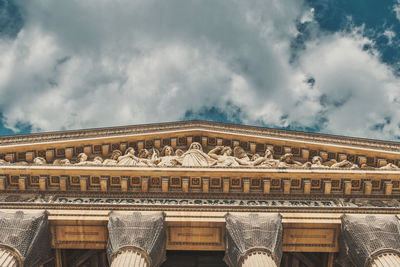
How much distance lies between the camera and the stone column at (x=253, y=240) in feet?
45.3

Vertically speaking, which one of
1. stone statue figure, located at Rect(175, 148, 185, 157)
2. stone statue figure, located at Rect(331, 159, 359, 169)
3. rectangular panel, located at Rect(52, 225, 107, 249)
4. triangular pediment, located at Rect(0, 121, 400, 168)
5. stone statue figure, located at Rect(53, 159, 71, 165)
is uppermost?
triangular pediment, located at Rect(0, 121, 400, 168)

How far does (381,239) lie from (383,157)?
519 centimetres

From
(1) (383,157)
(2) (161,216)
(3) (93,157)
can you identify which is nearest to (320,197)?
(1) (383,157)

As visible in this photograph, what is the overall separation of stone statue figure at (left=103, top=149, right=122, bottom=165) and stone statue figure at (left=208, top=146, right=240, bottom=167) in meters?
3.79

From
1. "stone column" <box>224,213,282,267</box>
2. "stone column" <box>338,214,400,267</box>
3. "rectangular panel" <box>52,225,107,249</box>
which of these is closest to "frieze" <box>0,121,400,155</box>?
"stone column" <box>338,214,400,267</box>

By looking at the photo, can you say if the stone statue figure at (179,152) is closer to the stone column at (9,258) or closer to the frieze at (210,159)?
the frieze at (210,159)

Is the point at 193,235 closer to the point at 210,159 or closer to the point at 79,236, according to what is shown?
the point at 79,236

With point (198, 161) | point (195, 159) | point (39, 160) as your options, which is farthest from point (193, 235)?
point (39, 160)

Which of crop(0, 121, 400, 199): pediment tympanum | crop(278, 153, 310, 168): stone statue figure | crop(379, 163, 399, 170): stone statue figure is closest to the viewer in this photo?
crop(0, 121, 400, 199): pediment tympanum

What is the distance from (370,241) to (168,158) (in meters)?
8.25

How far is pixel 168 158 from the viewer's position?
741 inches

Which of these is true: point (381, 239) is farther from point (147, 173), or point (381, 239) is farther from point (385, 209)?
point (147, 173)

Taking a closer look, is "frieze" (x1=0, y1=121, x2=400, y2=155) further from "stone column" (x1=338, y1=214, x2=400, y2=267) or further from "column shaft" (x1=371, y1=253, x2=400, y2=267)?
"column shaft" (x1=371, y1=253, x2=400, y2=267)

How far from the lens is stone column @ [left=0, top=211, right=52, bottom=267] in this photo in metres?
13.7
